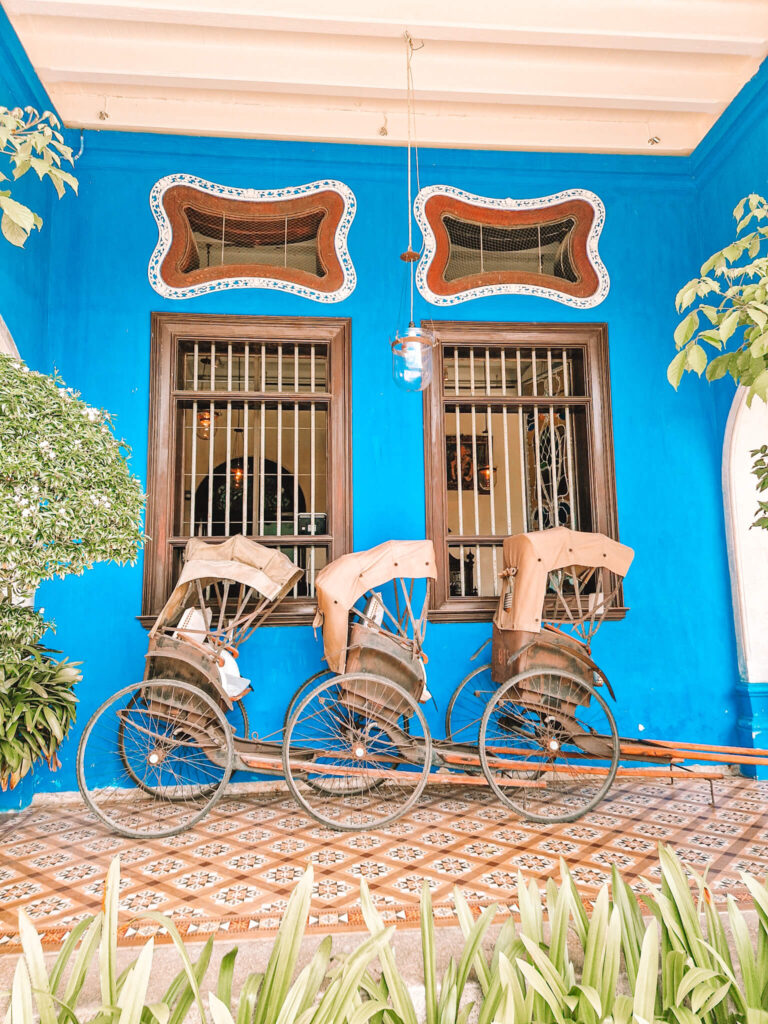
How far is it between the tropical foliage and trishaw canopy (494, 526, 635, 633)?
2.06 m

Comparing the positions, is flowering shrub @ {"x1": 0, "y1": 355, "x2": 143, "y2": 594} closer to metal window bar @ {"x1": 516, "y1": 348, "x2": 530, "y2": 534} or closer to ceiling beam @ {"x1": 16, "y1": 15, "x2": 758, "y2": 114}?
ceiling beam @ {"x1": 16, "y1": 15, "x2": 758, "y2": 114}

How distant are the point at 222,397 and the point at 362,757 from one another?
2.67m

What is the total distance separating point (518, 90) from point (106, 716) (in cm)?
505

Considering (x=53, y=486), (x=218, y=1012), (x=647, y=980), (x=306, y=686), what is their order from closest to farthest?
(x=218, y=1012)
(x=647, y=980)
(x=53, y=486)
(x=306, y=686)

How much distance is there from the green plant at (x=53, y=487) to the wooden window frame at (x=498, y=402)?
2.33 m

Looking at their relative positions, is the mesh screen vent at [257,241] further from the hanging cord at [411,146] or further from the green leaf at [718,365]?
the green leaf at [718,365]

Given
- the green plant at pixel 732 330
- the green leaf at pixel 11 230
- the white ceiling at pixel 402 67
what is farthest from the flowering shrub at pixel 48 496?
the white ceiling at pixel 402 67

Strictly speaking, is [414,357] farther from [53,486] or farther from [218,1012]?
[218,1012]

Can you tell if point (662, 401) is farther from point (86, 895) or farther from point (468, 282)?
point (86, 895)

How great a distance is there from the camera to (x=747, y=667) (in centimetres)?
521

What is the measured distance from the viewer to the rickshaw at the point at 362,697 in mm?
3996

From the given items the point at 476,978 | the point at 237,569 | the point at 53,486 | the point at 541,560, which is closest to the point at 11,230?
the point at 53,486

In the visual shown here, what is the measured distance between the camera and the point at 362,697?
412cm

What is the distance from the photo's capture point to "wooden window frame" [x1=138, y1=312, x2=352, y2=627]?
4969mm
